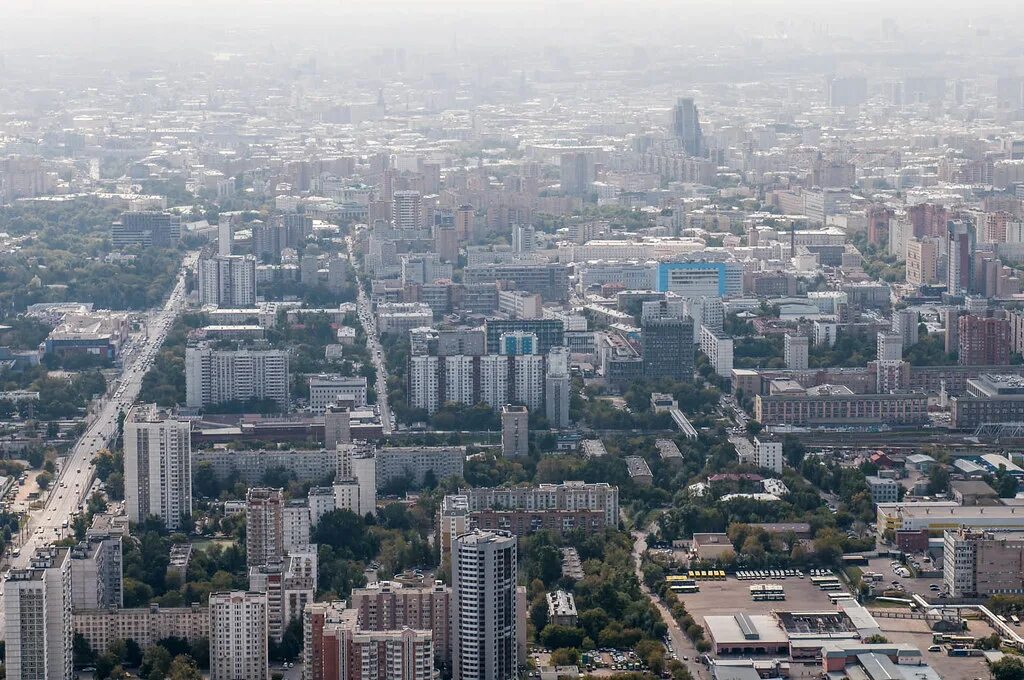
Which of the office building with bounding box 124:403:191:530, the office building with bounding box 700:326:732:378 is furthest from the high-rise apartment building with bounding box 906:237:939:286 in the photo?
the office building with bounding box 124:403:191:530

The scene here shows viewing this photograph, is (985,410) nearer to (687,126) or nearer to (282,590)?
(282,590)

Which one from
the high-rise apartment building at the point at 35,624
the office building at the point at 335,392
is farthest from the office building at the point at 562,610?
the office building at the point at 335,392

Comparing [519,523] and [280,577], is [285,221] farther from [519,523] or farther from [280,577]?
[280,577]

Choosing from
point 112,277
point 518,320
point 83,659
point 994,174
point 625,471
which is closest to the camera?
point 83,659

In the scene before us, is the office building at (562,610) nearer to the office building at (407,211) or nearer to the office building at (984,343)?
the office building at (984,343)

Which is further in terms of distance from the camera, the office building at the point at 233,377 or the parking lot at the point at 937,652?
the office building at the point at 233,377

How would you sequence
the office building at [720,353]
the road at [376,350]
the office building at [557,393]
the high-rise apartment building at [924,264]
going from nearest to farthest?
the office building at [557,393]
the road at [376,350]
the office building at [720,353]
the high-rise apartment building at [924,264]

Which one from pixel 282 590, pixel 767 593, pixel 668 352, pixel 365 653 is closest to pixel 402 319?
pixel 668 352

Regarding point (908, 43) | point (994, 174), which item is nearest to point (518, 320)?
point (994, 174)
